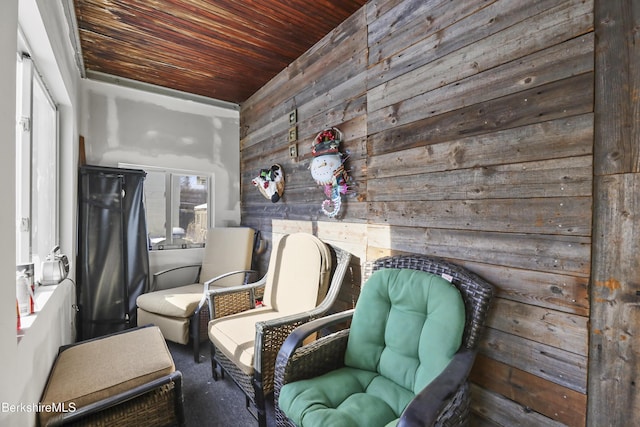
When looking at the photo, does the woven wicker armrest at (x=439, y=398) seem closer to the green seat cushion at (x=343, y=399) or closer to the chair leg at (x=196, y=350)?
the green seat cushion at (x=343, y=399)

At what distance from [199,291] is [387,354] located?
6.77 feet

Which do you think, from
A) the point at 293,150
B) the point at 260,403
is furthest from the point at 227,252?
the point at 260,403

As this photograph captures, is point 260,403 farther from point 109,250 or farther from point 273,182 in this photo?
point 109,250

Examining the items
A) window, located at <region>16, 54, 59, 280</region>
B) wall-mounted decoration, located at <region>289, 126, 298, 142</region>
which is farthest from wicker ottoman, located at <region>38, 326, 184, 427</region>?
wall-mounted decoration, located at <region>289, 126, 298, 142</region>

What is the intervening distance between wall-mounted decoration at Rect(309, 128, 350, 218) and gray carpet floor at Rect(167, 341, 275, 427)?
4.75 feet

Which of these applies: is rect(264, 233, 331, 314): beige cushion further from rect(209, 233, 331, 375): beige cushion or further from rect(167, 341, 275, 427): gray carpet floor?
rect(167, 341, 275, 427): gray carpet floor

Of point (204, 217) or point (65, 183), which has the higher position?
point (65, 183)

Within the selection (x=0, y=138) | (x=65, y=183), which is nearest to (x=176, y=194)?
(x=65, y=183)

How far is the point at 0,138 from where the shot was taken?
854mm

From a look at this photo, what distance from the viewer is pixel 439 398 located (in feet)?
3.06

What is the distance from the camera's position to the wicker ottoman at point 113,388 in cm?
125

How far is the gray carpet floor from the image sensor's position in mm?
1745

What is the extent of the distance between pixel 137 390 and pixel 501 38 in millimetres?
2311

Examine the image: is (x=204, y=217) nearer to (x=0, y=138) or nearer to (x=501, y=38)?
(x=0, y=138)
